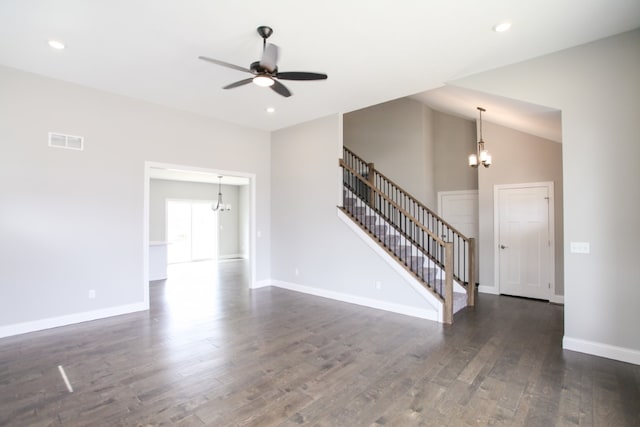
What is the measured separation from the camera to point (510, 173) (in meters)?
5.94

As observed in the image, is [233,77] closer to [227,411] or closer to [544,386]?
[227,411]

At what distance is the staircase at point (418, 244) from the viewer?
4551 mm

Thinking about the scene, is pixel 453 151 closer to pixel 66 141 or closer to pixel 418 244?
pixel 418 244

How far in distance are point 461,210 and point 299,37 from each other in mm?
5141

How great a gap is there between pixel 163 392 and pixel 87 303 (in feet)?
8.93

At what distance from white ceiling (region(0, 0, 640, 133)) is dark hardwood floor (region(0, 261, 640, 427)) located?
324cm

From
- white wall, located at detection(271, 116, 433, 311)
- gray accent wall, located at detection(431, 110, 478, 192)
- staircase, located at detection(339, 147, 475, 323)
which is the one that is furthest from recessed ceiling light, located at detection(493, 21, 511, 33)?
gray accent wall, located at detection(431, 110, 478, 192)

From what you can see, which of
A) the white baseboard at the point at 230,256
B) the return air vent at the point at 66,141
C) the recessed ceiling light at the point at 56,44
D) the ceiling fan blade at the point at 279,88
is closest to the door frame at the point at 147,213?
the return air vent at the point at 66,141

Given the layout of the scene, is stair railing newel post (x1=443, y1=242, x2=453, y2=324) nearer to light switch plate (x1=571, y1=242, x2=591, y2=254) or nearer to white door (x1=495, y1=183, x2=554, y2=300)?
light switch plate (x1=571, y1=242, x2=591, y2=254)

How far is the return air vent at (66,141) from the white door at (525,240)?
22.6 feet

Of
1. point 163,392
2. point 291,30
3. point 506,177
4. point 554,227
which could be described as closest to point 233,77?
point 291,30

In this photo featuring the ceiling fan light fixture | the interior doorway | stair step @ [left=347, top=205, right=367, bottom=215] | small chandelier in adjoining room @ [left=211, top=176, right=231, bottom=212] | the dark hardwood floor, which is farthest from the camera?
small chandelier in adjoining room @ [left=211, top=176, right=231, bottom=212]

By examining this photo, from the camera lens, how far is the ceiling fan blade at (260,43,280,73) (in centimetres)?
281

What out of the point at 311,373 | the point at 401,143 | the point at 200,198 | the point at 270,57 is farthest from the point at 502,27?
the point at 200,198
